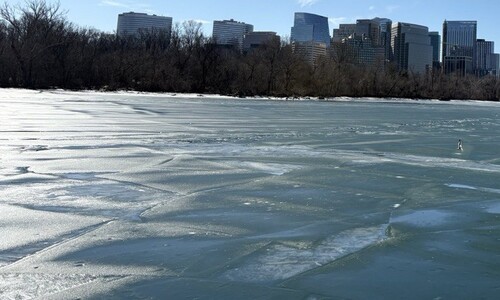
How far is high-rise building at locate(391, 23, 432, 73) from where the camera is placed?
534ft

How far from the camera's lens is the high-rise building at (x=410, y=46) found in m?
163

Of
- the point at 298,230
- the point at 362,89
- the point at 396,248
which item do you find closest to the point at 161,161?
the point at 298,230

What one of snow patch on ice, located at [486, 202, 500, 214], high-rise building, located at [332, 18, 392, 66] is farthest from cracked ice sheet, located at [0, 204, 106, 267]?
high-rise building, located at [332, 18, 392, 66]

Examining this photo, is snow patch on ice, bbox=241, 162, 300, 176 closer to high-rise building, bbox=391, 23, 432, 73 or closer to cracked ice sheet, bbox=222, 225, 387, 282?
cracked ice sheet, bbox=222, 225, 387, 282

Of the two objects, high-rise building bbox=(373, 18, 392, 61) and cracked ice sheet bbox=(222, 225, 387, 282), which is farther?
high-rise building bbox=(373, 18, 392, 61)

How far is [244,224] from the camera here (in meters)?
5.38

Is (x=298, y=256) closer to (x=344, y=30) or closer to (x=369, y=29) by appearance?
(x=369, y=29)

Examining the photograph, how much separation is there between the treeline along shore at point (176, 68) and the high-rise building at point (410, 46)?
86.6 metres

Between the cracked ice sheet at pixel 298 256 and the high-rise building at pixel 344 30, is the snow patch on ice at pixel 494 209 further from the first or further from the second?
the high-rise building at pixel 344 30

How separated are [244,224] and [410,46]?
6655 inches

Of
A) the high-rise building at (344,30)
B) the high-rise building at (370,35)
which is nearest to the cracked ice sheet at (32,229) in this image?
the high-rise building at (370,35)

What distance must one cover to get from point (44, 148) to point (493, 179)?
26.1 ft

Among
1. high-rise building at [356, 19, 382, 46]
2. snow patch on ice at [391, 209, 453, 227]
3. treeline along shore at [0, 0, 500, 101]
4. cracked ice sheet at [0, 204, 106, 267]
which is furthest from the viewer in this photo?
high-rise building at [356, 19, 382, 46]

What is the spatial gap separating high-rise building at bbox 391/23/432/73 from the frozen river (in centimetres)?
15751
